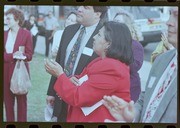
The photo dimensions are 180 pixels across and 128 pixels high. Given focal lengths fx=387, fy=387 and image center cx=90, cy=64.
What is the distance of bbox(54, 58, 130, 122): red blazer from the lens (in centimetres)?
303

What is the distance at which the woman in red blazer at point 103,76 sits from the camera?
9.95 feet

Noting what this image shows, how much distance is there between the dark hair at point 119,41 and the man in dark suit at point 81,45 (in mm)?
95

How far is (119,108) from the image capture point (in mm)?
3090

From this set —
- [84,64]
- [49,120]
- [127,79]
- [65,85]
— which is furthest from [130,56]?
[49,120]

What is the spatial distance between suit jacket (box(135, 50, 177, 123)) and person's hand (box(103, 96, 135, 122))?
60mm

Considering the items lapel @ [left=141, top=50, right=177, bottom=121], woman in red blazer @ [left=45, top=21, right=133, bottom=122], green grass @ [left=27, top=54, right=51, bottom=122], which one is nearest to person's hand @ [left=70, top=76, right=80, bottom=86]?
woman in red blazer @ [left=45, top=21, right=133, bottom=122]

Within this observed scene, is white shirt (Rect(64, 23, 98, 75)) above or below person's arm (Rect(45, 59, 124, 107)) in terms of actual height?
above

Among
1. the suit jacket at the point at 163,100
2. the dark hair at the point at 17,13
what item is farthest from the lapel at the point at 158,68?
the dark hair at the point at 17,13

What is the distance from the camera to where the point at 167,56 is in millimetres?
3107

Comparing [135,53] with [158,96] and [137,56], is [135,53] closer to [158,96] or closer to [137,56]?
[137,56]

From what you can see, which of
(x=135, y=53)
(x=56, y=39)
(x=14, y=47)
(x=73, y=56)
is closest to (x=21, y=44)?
→ (x=14, y=47)

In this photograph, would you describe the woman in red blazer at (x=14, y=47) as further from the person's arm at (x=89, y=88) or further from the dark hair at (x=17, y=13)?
the person's arm at (x=89, y=88)

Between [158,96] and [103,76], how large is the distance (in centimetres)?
47

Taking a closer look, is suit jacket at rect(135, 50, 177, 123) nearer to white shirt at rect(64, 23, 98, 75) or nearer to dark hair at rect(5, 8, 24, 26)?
white shirt at rect(64, 23, 98, 75)
